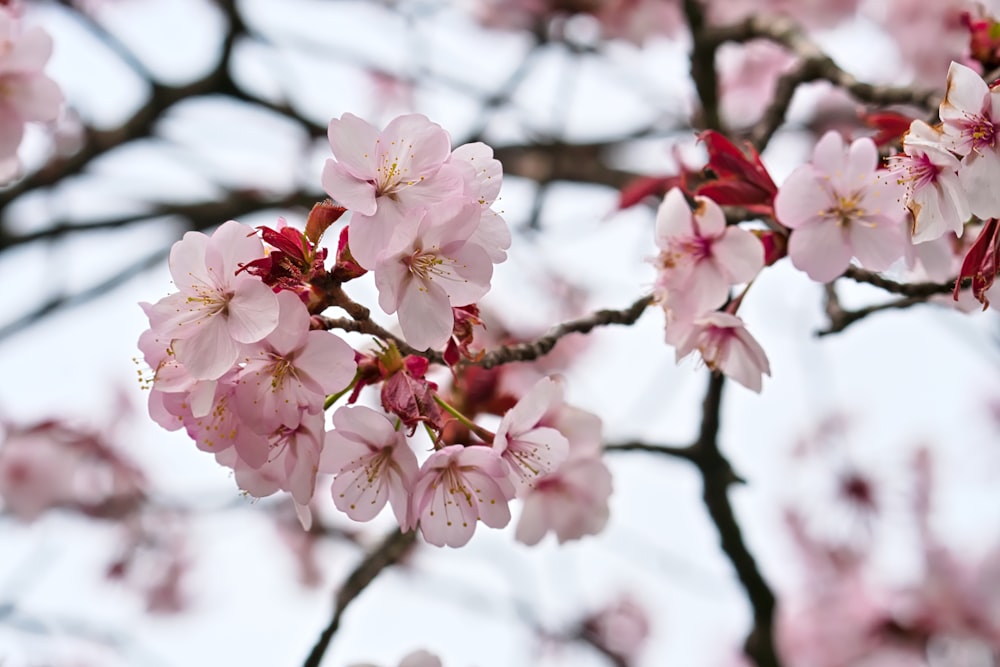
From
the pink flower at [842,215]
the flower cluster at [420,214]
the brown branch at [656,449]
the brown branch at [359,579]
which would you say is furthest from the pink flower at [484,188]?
the brown branch at [656,449]

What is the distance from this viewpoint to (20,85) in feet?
5.53

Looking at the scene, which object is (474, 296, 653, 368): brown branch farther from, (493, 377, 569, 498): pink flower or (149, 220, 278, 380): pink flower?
(149, 220, 278, 380): pink flower

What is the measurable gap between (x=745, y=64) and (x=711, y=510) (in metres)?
3.84

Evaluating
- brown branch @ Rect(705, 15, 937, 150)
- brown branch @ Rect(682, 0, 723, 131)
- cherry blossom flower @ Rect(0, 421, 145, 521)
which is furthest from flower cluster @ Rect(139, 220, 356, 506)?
cherry blossom flower @ Rect(0, 421, 145, 521)

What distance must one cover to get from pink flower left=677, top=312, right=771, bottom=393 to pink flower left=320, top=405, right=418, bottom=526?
40 centimetres

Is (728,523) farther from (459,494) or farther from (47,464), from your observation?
(47,464)

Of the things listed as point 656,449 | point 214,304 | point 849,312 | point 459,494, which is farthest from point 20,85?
point 849,312

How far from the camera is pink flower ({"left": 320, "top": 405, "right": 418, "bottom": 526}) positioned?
3.28 ft

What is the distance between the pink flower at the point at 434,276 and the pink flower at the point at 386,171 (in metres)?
0.03

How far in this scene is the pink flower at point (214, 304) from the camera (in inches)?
35.6

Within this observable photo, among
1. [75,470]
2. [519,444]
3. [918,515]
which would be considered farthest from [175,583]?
[519,444]

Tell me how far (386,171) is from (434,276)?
13 cm

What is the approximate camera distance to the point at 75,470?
356cm

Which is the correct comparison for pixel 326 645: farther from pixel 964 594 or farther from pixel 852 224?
pixel 964 594
